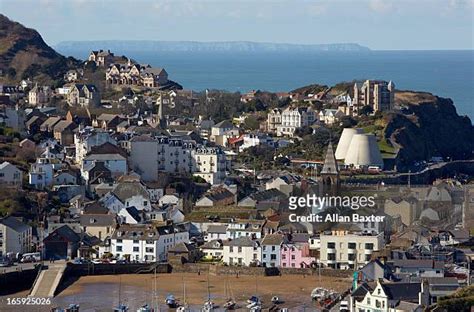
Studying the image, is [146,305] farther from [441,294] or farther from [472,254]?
[472,254]

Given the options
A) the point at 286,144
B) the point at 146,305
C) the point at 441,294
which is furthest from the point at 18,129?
the point at 441,294

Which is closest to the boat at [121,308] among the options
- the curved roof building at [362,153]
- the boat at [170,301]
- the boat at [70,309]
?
the boat at [70,309]

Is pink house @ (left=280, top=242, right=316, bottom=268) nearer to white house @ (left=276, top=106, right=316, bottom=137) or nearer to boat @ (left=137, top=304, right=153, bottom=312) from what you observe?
boat @ (left=137, top=304, right=153, bottom=312)

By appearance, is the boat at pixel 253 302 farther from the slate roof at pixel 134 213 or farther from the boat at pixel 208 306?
the slate roof at pixel 134 213

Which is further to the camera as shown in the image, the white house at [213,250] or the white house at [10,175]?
the white house at [10,175]

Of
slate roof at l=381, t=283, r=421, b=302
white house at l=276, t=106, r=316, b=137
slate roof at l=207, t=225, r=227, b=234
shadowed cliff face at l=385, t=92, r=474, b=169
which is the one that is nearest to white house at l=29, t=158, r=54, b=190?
slate roof at l=207, t=225, r=227, b=234
